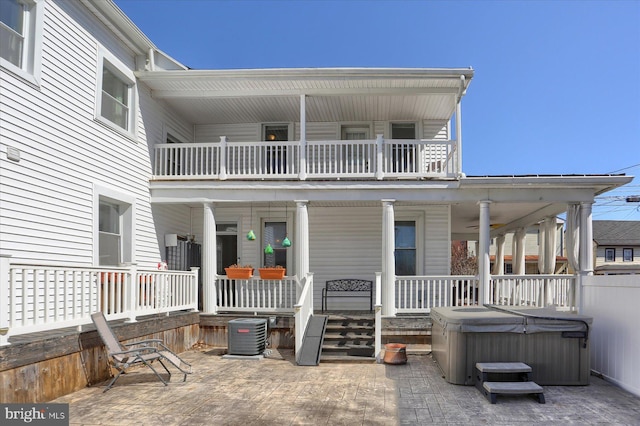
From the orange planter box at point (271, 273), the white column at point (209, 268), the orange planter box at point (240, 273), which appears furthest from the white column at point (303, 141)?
the orange planter box at point (240, 273)

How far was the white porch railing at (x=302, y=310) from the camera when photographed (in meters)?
8.97

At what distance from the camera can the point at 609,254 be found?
46531mm

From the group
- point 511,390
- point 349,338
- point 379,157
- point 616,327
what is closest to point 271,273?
point 349,338

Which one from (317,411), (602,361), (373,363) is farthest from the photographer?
(373,363)

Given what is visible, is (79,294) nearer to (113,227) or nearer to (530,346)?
(113,227)

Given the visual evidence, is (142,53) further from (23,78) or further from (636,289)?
(636,289)

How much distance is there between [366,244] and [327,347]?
13.4 feet

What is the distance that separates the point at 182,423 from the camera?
5.18m

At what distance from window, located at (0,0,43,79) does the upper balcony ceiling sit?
9.81ft

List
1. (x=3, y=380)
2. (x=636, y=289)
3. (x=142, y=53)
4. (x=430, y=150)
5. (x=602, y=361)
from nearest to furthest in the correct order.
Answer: (x=3, y=380)
(x=636, y=289)
(x=602, y=361)
(x=142, y=53)
(x=430, y=150)

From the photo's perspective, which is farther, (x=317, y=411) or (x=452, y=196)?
(x=452, y=196)

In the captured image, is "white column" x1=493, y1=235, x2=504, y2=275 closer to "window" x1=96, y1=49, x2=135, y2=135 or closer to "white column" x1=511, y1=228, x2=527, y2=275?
"white column" x1=511, y1=228, x2=527, y2=275

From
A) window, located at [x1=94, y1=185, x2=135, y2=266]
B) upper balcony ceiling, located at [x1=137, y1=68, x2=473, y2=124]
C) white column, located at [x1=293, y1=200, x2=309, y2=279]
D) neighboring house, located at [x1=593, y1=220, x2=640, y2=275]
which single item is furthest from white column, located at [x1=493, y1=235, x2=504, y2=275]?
neighboring house, located at [x1=593, y1=220, x2=640, y2=275]

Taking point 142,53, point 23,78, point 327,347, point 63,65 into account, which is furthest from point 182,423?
point 142,53
